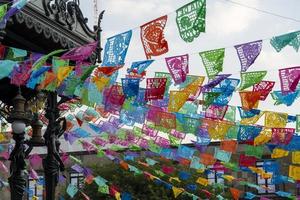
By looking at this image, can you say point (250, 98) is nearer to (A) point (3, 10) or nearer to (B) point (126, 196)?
(A) point (3, 10)

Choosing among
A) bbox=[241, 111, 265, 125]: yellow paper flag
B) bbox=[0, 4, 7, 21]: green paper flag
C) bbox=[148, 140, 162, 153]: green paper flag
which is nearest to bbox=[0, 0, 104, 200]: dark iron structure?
bbox=[0, 4, 7, 21]: green paper flag

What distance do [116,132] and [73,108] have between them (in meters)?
1.78

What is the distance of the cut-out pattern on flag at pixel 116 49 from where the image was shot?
10.0 m

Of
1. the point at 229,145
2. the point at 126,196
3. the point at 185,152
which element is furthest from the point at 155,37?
the point at 126,196

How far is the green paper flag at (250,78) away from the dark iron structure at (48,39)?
2.83 meters

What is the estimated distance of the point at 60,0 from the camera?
32.6ft

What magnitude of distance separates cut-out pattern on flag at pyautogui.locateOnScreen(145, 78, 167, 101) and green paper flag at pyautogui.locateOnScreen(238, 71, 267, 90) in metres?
1.50

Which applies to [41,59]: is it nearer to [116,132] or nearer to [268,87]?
[268,87]

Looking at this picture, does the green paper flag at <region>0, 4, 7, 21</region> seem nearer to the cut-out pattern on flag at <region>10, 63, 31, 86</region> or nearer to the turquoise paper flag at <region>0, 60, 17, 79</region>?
the turquoise paper flag at <region>0, 60, 17, 79</region>

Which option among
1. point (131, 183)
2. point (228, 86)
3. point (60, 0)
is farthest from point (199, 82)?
point (131, 183)

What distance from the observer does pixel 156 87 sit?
39.6ft

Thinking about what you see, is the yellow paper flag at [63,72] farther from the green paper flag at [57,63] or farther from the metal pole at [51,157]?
the metal pole at [51,157]

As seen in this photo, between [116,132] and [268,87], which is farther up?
[268,87]

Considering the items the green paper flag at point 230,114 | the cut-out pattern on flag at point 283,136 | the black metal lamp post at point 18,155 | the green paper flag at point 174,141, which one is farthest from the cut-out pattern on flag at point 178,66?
the green paper flag at point 174,141
